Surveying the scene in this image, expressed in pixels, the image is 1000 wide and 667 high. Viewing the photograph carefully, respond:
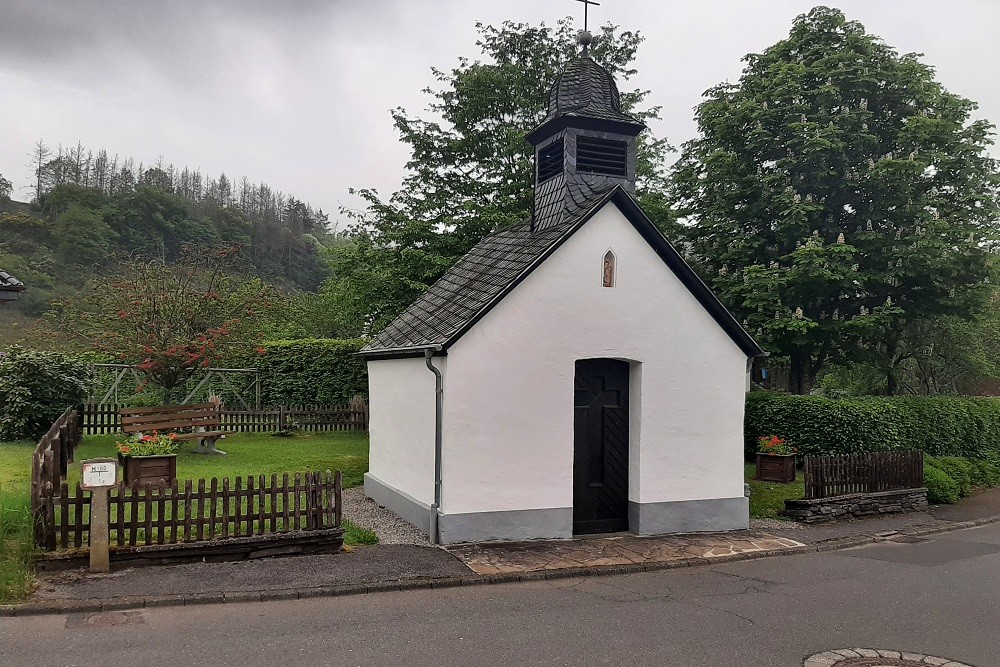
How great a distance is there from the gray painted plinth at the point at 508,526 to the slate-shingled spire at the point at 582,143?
4897mm

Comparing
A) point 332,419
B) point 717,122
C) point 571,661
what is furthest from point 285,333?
point 571,661

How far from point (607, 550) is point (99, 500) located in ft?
21.6

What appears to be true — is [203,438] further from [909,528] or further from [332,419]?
[909,528]

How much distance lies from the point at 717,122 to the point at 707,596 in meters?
14.7

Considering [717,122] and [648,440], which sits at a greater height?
[717,122]

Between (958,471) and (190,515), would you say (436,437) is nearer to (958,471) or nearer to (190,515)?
(190,515)

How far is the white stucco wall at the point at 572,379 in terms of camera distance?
35.2 ft

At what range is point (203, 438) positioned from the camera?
54.6 ft

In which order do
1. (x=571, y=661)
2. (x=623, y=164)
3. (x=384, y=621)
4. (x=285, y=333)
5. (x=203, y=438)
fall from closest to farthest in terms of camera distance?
(x=571, y=661), (x=384, y=621), (x=623, y=164), (x=203, y=438), (x=285, y=333)

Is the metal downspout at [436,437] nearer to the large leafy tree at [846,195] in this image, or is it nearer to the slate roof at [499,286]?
the slate roof at [499,286]

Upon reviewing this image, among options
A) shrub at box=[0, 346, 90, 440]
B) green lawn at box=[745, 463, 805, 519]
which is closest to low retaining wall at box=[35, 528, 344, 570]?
green lawn at box=[745, 463, 805, 519]

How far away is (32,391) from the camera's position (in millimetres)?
17188

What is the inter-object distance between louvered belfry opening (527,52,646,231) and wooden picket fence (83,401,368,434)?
12.6 metres

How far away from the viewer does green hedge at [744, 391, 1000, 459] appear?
1675 cm
